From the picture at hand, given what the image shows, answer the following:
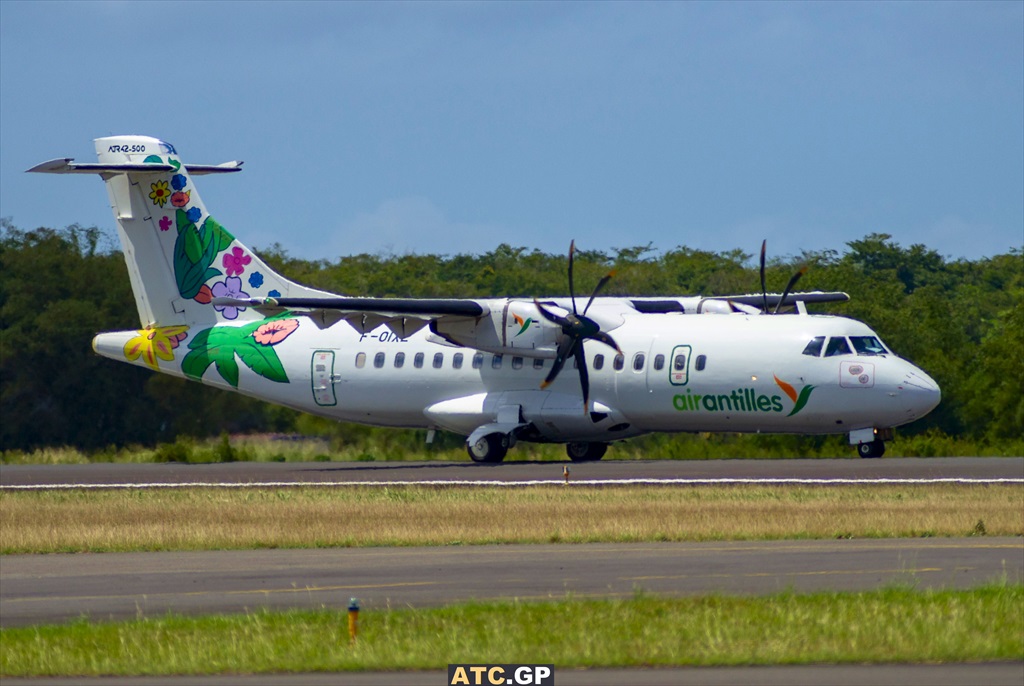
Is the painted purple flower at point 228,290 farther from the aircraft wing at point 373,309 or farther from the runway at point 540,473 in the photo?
the aircraft wing at point 373,309

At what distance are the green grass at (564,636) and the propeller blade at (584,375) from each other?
65.1ft

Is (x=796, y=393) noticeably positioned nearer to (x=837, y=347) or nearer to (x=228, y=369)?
(x=837, y=347)

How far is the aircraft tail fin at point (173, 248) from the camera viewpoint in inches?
1441

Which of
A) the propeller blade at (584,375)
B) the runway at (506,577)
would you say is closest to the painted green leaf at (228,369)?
the propeller blade at (584,375)

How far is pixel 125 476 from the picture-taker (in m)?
32.6

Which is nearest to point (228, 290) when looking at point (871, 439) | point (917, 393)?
point (871, 439)

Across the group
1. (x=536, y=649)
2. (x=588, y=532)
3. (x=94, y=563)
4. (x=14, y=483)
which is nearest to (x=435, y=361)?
(x=14, y=483)

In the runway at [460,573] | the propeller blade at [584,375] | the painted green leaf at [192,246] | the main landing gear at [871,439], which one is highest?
the painted green leaf at [192,246]

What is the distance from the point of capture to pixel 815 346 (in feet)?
101

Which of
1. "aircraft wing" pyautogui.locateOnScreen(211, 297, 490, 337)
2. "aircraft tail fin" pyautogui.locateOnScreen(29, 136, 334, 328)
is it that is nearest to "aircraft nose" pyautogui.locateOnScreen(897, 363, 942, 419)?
"aircraft wing" pyautogui.locateOnScreen(211, 297, 490, 337)

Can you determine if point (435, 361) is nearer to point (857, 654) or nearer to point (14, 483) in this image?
point (14, 483)

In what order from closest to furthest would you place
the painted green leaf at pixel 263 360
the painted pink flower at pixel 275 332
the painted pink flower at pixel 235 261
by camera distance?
the painted green leaf at pixel 263 360 → the painted pink flower at pixel 275 332 → the painted pink flower at pixel 235 261

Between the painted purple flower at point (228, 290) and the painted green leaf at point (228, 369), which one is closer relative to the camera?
the painted green leaf at point (228, 369)

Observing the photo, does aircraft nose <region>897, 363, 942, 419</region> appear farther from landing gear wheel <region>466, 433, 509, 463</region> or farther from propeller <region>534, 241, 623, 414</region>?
landing gear wheel <region>466, 433, 509, 463</region>
